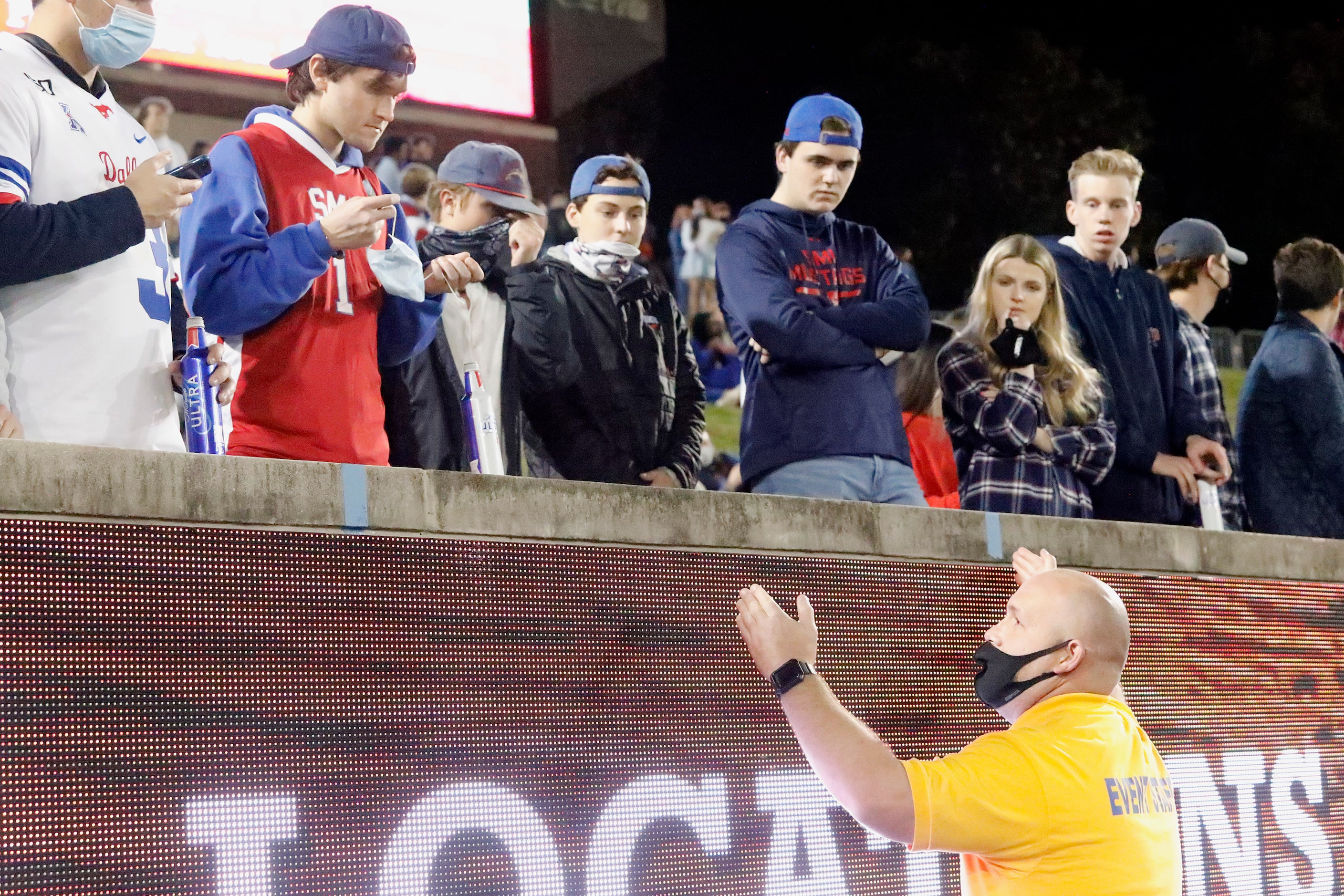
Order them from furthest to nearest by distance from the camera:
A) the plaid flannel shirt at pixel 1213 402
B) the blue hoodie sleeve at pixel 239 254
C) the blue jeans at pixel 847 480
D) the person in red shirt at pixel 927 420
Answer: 1. the person in red shirt at pixel 927 420
2. the plaid flannel shirt at pixel 1213 402
3. the blue jeans at pixel 847 480
4. the blue hoodie sleeve at pixel 239 254

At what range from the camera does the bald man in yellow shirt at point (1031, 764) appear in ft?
9.93

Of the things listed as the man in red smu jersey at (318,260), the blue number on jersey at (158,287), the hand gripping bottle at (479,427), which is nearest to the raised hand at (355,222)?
the man in red smu jersey at (318,260)

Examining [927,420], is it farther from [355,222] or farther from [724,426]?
[724,426]

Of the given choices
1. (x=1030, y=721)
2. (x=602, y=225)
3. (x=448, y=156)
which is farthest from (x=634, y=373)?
(x=1030, y=721)

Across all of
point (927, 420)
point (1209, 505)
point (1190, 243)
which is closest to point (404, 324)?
point (927, 420)

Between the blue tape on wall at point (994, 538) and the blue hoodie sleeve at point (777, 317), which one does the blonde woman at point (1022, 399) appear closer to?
the blue hoodie sleeve at point (777, 317)

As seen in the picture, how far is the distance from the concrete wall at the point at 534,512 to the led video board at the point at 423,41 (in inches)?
323

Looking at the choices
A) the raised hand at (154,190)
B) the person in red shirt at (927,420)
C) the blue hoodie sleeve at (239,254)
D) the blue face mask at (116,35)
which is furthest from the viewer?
the person in red shirt at (927,420)

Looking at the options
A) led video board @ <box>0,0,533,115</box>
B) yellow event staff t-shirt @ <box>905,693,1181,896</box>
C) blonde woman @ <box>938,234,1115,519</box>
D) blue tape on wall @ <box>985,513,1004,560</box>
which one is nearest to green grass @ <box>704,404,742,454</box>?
led video board @ <box>0,0,533,115</box>

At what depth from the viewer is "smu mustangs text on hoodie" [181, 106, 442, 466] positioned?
11.3ft

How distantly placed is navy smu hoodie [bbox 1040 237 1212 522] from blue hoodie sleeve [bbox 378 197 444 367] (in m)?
2.57

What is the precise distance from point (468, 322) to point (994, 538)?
181cm

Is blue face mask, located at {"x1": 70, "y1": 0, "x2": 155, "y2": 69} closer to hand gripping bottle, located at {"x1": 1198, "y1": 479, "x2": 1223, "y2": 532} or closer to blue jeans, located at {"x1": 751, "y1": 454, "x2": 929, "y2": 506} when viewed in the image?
blue jeans, located at {"x1": 751, "y1": 454, "x2": 929, "y2": 506}

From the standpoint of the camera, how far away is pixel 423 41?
13.0m
